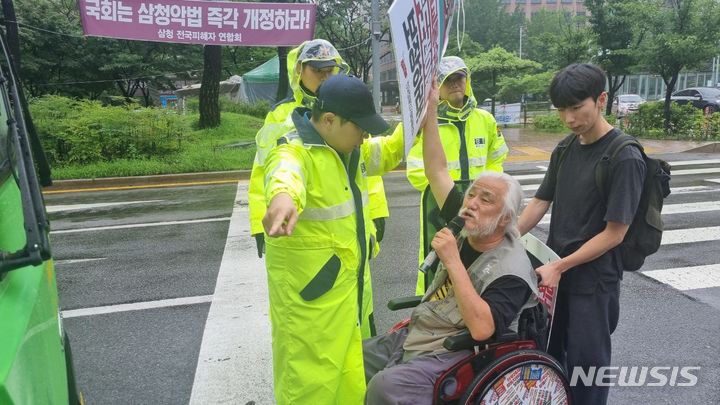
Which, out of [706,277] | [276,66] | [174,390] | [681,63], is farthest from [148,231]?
[276,66]

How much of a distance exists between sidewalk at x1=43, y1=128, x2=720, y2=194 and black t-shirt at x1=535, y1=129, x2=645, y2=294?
8.70 meters

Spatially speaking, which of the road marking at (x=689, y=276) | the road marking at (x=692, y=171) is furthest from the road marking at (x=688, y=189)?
the road marking at (x=689, y=276)

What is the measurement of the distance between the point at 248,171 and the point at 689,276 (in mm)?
8713

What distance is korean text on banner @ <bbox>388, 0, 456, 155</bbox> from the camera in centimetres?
183

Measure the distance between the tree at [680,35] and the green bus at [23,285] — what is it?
15.5m

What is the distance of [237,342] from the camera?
A: 3.88 meters

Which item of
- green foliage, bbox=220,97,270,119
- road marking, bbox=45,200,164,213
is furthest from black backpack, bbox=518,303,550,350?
green foliage, bbox=220,97,270,119

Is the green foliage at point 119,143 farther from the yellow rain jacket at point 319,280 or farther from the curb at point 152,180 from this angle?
the yellow rain jacket at point 319,280

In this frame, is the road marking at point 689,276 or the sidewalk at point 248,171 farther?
the sidewalk at point 248,171

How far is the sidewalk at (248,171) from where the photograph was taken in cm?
1123

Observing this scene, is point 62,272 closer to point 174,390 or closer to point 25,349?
point 174,390

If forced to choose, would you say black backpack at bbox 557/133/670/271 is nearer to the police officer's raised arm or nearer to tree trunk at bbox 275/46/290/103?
the police officer's raised arm

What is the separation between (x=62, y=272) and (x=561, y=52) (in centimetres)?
1736

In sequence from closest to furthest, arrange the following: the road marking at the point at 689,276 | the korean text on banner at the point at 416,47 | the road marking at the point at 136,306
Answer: the korean text on banner at the point at 416,47 → the road marking at the point at 136,306 → the road marking at the point at 689,276
